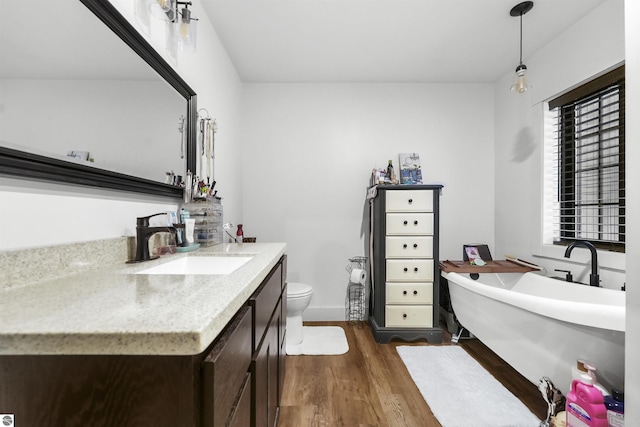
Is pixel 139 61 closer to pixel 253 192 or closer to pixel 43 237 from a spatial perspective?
pixel 43 237

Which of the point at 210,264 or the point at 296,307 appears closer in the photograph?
the point at 210,264

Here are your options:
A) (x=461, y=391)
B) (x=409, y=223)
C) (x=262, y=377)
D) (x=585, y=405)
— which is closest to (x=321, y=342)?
(x=461, y=391)

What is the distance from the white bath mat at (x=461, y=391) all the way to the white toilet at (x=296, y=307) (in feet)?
2.72

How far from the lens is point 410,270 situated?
7.88 feet

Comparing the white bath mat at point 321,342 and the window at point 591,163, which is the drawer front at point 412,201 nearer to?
the window at point 591,163

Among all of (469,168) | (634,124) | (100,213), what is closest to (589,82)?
(469,168)

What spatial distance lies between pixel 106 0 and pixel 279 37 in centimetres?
143

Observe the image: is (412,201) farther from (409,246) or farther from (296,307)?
(296,307)

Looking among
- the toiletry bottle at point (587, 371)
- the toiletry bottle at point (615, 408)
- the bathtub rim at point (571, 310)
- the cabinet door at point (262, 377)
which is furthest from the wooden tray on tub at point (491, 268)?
the cabinet door at point (262, 377)

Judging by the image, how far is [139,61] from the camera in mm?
1182

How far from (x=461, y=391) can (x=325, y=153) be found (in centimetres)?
224

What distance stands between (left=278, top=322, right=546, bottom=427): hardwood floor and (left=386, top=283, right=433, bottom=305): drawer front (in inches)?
15.7

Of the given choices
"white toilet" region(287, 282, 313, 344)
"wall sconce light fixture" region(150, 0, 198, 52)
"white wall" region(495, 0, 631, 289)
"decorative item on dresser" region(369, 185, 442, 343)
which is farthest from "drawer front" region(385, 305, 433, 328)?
"wall sconce light fixture" region(150, 0, 198, 52)

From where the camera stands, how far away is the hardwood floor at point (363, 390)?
1.49 m
